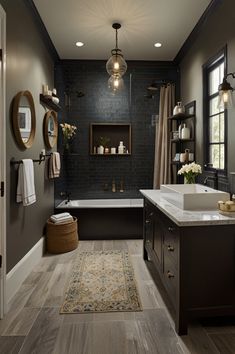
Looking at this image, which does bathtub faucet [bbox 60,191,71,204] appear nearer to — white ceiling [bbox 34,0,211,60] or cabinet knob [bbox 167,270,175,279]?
white ceiling [bbox 34,0,211,60]

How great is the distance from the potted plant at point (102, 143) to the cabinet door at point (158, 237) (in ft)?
8.29

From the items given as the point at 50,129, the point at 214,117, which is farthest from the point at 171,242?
the point at 50,129

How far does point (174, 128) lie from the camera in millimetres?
4809

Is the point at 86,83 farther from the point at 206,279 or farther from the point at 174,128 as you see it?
the point at 206,279

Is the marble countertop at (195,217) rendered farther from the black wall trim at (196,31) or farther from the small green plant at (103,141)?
the small green plant at (103,141)

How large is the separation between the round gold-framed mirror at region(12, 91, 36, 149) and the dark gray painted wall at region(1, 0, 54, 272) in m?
0.07

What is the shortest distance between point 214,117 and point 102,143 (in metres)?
2.29

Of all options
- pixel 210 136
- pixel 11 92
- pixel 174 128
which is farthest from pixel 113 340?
pixel 174 128

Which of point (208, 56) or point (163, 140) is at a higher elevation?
point (208, 56)

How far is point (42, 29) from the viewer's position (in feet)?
12.0

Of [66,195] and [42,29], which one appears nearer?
[42,29]

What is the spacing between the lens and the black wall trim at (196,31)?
3.10 meters

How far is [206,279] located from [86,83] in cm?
413

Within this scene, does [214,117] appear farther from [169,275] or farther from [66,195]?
[66,195]
